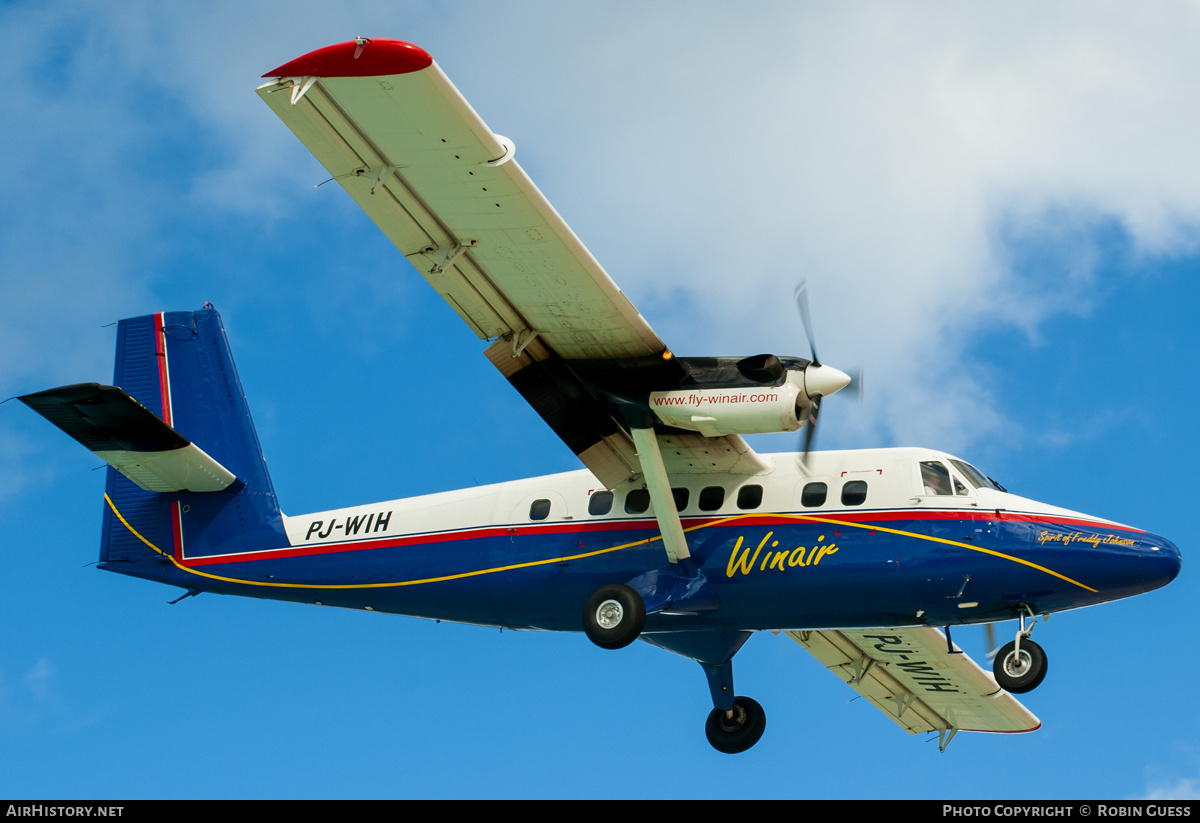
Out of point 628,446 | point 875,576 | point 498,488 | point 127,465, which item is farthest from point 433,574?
point 875,576

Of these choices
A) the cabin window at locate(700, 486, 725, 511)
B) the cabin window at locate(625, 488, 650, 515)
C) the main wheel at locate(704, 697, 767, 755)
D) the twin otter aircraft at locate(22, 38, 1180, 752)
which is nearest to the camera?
the twin otter aircraft at locate(22, 38, 1180, 752)

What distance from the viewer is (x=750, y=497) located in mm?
16859

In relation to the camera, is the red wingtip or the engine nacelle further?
the engine nacelle

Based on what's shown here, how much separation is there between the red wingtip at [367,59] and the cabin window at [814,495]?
266 inches

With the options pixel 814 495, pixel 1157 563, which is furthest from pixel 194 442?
pixel 1157 563

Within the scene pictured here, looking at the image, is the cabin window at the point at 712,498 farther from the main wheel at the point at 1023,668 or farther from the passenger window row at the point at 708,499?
the main wheel at the point at 1023,668

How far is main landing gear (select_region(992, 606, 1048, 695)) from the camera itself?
15695 millimetres

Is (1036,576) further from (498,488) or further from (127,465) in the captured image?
(127,465)

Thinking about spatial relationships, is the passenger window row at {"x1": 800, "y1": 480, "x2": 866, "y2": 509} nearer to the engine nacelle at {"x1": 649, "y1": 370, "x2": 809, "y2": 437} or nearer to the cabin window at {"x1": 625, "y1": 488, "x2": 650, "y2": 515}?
the engine nacelle at {"x1": 649, "y1": 370, "x2": 809, "y2": 437}

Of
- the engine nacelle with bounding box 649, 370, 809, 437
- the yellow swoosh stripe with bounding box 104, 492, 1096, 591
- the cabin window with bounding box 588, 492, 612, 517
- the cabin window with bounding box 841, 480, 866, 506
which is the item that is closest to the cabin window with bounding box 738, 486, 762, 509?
the yellow swoosh stripe with bounding box 104, 492, 1096, 591

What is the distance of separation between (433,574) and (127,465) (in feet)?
14.5

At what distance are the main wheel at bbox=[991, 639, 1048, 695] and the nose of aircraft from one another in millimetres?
1397

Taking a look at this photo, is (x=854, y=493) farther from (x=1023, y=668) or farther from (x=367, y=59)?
(x=367, y=59)

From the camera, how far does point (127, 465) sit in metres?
18.8
